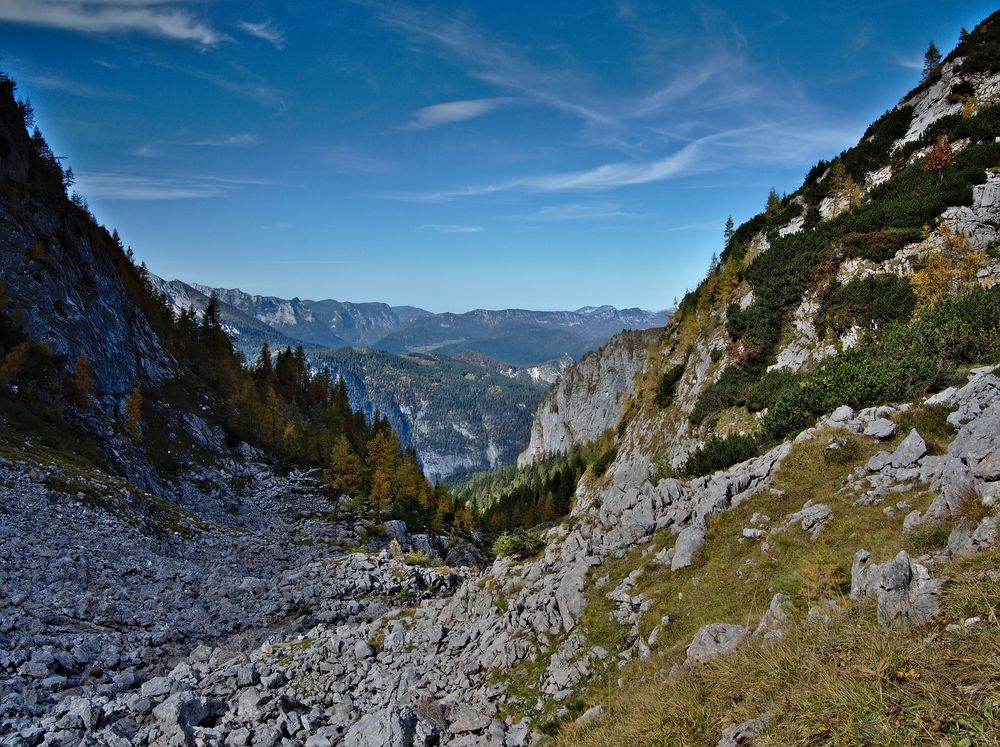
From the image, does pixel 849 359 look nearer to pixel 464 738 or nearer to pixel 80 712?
pixel 464 738

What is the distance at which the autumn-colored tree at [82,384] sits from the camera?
148 feet

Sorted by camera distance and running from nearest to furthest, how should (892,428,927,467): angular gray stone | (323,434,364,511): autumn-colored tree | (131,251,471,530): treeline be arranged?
(892,428,927,467): angular gray stone, (323,434,364,511): autumn-colored tree, (131,251,471,530): treeline

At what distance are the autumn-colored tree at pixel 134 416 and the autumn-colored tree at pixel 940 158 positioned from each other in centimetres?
6944

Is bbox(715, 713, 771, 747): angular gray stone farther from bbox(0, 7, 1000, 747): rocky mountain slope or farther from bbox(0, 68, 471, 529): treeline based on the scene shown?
bbox(0, 68, 471, 529): treeline

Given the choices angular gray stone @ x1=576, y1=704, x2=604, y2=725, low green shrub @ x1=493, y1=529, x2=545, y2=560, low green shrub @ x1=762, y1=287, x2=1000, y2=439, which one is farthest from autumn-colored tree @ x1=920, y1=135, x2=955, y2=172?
angular gray stone @ x1=576, y1=704, x2=604, y2=725

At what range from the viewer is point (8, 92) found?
180ft

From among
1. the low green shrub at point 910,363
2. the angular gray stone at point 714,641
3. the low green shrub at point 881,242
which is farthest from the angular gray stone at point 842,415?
the low green shrub at point 881,242

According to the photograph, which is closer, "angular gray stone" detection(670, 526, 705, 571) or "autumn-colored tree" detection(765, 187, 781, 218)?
"angular gray stone" detection(670, 526, 705, 571)

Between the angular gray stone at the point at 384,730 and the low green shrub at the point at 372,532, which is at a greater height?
the angular gray stone at the point at 384,730

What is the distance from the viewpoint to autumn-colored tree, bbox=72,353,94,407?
4497cm

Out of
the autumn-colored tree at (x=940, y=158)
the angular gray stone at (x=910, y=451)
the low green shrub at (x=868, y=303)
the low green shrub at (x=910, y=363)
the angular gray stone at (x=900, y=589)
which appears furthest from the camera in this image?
the autumn-colored tree at (x=940, y=158)

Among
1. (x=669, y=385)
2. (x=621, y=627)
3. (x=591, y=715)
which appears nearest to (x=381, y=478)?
(x=669, y=385)

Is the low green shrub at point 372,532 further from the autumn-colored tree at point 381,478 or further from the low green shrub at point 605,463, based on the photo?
the low green shrub at point 605,463

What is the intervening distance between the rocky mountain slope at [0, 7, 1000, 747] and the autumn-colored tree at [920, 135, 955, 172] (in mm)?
1486
